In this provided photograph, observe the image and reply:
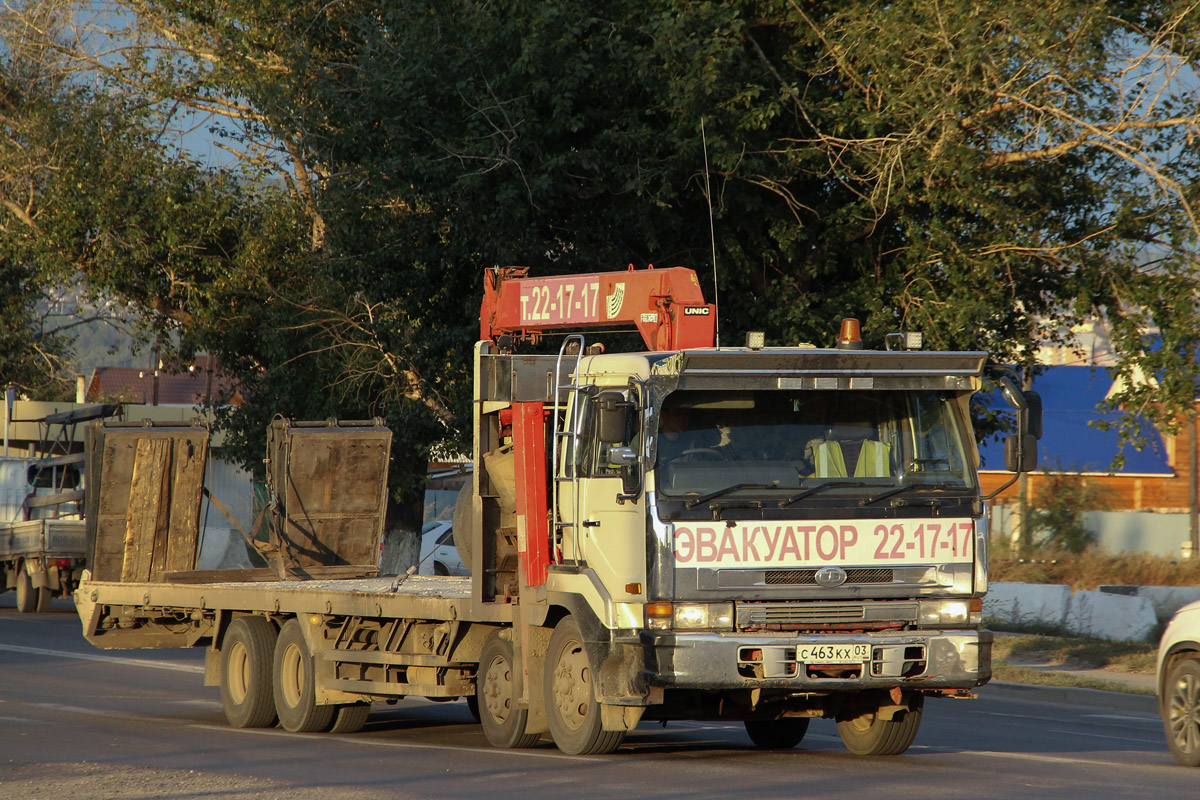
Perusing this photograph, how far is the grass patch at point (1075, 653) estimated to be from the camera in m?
17.5

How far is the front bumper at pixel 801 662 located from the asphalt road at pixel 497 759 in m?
0.57

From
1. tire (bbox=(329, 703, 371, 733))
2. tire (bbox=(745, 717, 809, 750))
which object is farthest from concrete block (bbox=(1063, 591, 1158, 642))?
tire (bbox=(329, 703, 371, 733))

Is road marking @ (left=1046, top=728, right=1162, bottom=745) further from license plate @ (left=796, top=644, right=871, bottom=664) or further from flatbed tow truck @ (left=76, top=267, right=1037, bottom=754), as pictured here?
license plate @ (left=796, top=644, right=871, bottom=664)

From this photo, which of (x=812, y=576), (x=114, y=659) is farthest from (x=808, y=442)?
(x=114, y=659)

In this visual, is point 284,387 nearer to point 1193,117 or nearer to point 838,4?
point 838,4

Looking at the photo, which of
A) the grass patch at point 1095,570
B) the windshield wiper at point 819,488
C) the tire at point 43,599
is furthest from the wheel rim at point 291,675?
the tire at point 43,599

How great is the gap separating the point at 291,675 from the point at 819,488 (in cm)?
524

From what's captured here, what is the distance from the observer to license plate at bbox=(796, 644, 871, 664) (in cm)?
866

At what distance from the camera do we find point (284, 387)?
84.8ft

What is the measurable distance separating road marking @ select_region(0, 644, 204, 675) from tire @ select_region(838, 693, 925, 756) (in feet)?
30.4

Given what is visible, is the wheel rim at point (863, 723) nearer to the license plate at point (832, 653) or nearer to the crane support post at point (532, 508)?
the license plate at point (832, 653)

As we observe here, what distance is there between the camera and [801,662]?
8.65 metres

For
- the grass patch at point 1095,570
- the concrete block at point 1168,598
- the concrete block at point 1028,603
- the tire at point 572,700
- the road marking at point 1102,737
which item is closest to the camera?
the tire at point 572,700

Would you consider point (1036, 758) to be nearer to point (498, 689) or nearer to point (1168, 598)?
point (498, 689)
